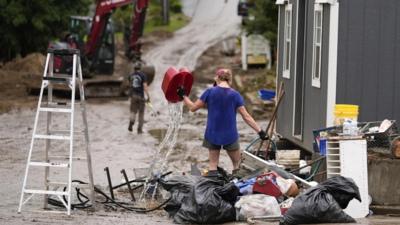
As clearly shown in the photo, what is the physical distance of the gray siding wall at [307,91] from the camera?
1079 cm

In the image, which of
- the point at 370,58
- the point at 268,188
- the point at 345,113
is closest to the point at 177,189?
the point at 268,188

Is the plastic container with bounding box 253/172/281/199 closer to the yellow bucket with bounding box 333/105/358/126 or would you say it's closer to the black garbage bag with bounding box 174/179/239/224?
the black garbage bag with bounding box 174/179/239/224

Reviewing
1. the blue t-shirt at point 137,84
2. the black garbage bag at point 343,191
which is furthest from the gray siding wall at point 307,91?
the blue t-shirt at point 137,84

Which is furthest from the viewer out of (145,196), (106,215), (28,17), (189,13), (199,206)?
(189,13)

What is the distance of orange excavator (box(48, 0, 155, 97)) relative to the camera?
2591 centimetres

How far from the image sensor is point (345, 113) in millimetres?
9859

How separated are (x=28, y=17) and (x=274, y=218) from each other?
2349 cm

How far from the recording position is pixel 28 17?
2905 centimetres

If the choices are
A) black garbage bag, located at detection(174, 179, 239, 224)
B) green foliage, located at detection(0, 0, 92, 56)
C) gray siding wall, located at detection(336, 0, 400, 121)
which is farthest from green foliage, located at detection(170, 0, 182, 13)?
black garbage bag, located at detection(174, 179, 239, 224)

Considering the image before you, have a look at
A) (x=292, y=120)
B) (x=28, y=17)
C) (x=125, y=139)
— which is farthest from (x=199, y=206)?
(x=28, y=17)

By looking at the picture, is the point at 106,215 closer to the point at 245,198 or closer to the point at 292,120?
the point at 245,198

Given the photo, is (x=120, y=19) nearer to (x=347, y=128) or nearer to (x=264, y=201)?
(x=347, y=128)

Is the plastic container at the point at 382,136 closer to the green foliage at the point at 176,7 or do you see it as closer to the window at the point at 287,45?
the window at the point at 287,45

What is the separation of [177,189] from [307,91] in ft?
13.7
